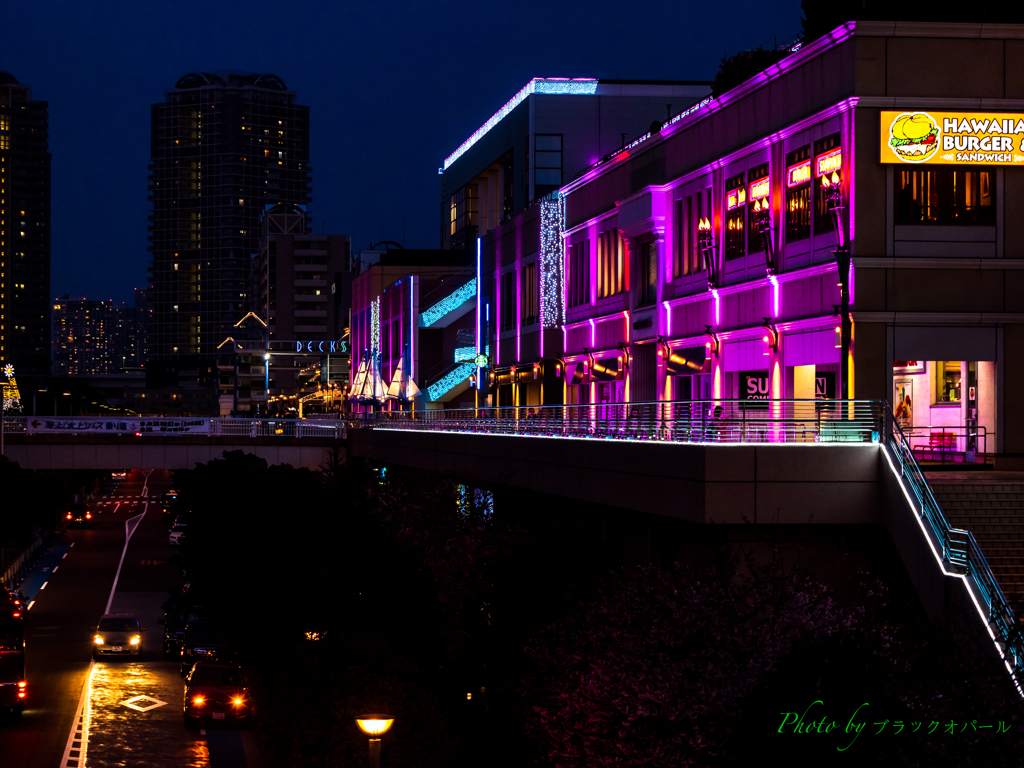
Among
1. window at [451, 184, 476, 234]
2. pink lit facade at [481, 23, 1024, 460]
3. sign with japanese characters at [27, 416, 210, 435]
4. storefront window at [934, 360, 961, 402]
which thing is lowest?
sign with japanese characters at [27, 416, 210, 435]

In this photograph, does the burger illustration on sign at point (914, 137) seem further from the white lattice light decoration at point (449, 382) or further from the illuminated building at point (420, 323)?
the white lattice light decoration at point (449, 382)

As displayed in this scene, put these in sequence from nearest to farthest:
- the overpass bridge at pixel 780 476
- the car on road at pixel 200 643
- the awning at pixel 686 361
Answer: the overpass bridge at pixel 780 476 < the awning at pixel 686 361 < the car on road at pixel 200 643

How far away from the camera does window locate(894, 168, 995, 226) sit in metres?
29.1

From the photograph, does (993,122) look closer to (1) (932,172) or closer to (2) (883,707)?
(1) (932,172)

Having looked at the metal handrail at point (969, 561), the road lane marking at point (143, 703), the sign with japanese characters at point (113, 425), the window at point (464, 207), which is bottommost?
the road lane marking at point (143, 703)

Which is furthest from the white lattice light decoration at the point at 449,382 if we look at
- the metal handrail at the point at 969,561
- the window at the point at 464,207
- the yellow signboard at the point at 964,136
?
the metal handrail at the point at 969,561

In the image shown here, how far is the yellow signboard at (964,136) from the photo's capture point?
28.6 meters

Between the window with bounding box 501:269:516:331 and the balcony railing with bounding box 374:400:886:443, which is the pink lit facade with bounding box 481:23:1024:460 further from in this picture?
the window with bounding box 501:269:516:331

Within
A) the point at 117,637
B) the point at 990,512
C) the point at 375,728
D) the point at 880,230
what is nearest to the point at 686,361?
the point at 880,230

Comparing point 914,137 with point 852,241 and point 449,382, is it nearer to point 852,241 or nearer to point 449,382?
point 852,241

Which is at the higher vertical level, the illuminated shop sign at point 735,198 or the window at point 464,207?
the window at point 464,207

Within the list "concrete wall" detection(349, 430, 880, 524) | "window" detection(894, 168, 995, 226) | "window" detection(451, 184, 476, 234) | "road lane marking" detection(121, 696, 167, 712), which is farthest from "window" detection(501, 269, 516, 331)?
"window" detection(451, 184, 476, 234)

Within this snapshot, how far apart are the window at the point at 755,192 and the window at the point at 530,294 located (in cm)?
2006

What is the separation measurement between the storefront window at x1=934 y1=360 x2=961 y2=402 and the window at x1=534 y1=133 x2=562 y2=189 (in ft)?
170
